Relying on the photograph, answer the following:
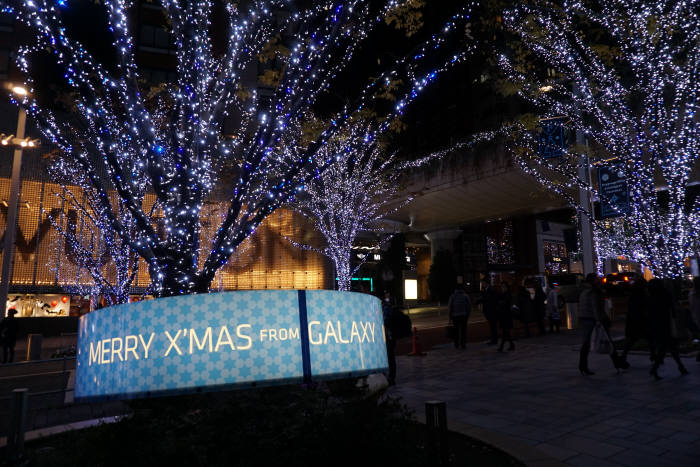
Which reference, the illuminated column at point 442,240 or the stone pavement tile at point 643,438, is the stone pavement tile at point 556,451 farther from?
the illuminated column at point 442,240

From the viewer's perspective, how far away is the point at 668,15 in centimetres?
1065

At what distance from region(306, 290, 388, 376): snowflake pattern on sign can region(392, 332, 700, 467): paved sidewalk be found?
8.30 ft

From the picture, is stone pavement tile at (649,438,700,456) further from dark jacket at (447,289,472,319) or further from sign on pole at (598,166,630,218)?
sign on pole at (598,166,630,218)

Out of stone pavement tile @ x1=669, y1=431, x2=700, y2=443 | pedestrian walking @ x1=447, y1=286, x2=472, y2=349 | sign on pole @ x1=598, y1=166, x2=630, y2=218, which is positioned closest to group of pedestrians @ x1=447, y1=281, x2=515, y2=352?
pedestrian walking @ x1=447, y1=286, x2=472, y2=349

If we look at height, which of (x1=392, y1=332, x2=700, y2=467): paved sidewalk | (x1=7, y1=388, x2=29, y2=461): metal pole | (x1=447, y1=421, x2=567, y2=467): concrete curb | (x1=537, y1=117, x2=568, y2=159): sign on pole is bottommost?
(x1=392, y1=332, x2=700, y2=467): paved sidewalk

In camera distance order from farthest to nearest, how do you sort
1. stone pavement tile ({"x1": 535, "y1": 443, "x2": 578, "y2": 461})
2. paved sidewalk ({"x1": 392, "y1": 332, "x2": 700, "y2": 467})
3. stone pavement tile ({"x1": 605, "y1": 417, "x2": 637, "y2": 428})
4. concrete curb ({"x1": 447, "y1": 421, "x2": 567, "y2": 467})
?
stone pavement tile ({"x1": 605, "y1": 417, "x2": 637, "y2": 428}), paved sidewalk ({"x1": 392, "y1": 332, "x2": 700, "y2": 467}), stone pavement tile ({"x1": 535, "y1": 443, "x2": 578, "y2": 461}), concrete curb ({"x1": 447, "y1": 421, "x2": 567, "y2": 467})

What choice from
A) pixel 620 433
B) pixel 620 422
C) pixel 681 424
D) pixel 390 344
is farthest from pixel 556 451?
pixel 390 344

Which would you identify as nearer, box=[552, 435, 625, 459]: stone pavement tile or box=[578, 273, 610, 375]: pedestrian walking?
box=[552, 435, 625, 459]: stone pavement tile

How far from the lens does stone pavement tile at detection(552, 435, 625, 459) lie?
14.3 feet

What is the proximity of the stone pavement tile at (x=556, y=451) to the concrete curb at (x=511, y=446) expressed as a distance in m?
0.19

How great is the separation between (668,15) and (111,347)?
13.5 m

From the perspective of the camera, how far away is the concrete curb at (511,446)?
3.95 m

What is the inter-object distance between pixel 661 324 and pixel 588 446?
4.48 m

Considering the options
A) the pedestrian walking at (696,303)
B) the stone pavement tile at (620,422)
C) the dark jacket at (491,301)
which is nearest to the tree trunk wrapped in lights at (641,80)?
the pedestrian walking at (696,303)
